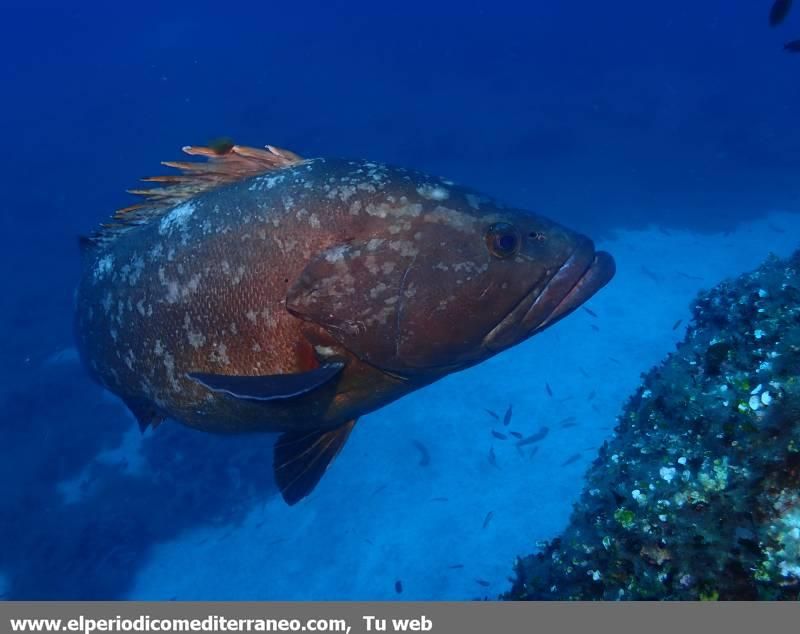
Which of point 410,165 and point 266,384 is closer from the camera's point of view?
point 266,384

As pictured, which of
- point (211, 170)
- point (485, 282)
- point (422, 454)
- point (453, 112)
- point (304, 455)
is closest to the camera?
point (485, 282)

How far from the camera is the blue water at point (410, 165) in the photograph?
1203cm

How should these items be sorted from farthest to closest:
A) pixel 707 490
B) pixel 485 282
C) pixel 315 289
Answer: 1. pixel 315 289
2. pixel 485 282
3. pixel 707 490

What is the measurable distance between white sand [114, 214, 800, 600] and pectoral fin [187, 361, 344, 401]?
28.6 feet

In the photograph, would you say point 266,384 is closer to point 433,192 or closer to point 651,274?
point 433,192

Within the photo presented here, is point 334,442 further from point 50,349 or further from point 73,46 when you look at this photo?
point 73,46

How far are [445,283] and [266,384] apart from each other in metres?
1.20

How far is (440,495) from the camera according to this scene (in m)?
12.2

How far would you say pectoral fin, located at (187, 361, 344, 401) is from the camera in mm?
2773

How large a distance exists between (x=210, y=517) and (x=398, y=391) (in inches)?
452

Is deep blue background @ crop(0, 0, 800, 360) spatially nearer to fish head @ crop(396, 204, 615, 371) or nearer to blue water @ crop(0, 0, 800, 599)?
blue water @ crop(0, 0, 800, 599)
